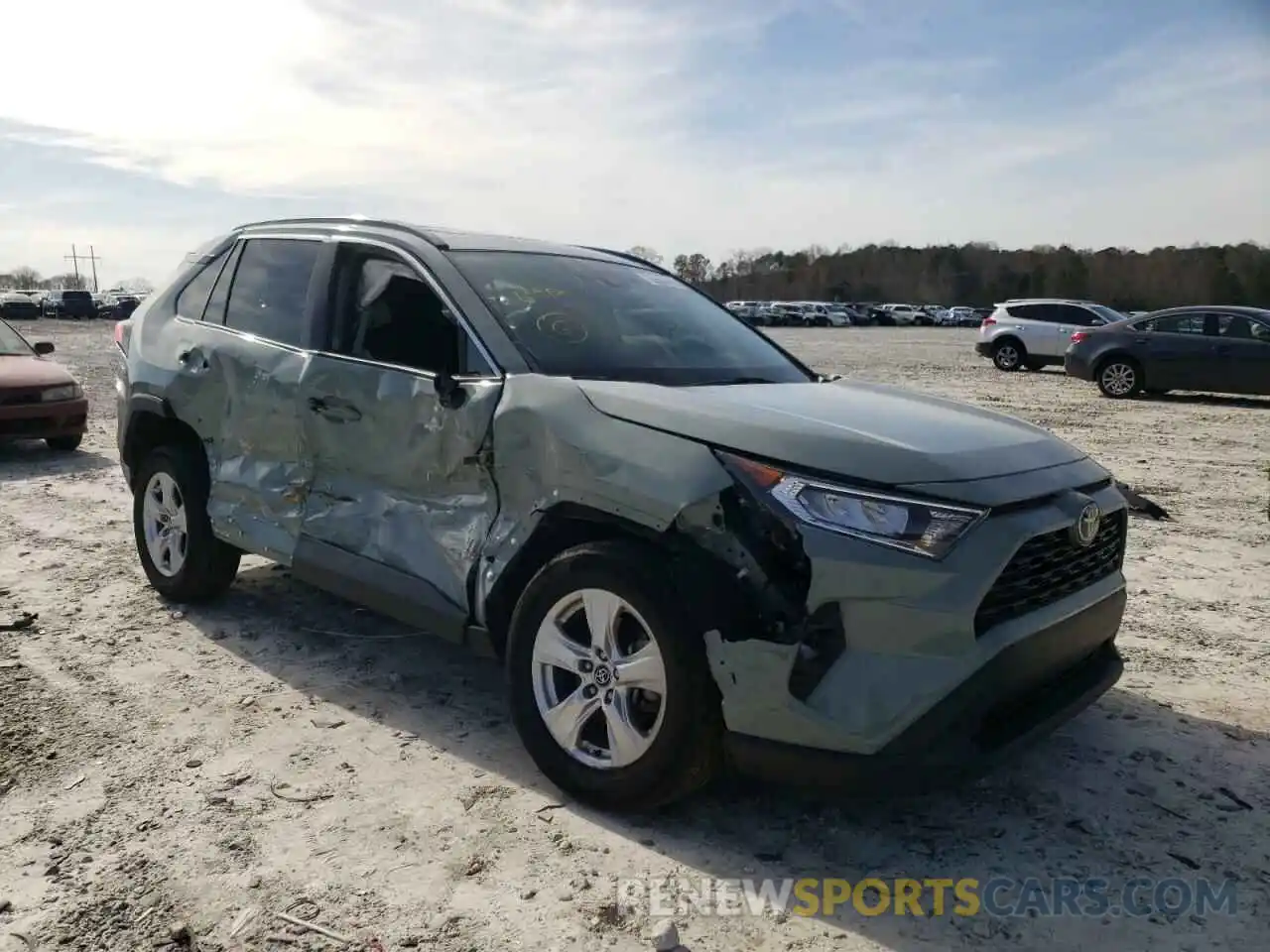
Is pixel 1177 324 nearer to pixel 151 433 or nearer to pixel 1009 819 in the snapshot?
pixel 1009 819

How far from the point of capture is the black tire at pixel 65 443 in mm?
9961

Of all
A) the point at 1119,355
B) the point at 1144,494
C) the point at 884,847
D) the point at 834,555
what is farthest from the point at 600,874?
the point at 1119,355

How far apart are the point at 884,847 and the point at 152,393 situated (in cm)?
411

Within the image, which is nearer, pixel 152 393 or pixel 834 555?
pixel 834 555

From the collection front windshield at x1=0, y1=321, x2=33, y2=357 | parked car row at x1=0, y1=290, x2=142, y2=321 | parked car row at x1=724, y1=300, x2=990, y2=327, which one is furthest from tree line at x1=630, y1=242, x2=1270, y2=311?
front windshield at x1=0, y1=321, x2=33, y2=357

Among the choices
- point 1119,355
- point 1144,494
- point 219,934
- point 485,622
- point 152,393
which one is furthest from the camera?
point 1119,355

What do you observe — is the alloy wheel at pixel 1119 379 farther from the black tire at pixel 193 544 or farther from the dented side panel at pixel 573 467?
the dented side panel at pixel 573 467

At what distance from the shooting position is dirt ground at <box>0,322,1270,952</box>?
2.66 meters

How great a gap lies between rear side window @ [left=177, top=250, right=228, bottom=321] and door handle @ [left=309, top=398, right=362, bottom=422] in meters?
1.33

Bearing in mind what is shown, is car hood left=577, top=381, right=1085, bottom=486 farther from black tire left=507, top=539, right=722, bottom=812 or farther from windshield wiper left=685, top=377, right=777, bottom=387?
black tire left=507, top=539, right=722, bottom=812

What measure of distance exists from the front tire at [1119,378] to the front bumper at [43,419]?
15.1m

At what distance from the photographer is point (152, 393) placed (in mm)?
5141

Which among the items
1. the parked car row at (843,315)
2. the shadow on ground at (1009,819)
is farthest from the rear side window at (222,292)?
the parked car row at (843,315)

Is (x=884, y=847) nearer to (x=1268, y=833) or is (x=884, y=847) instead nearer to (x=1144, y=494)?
(x=1268, y=833)
